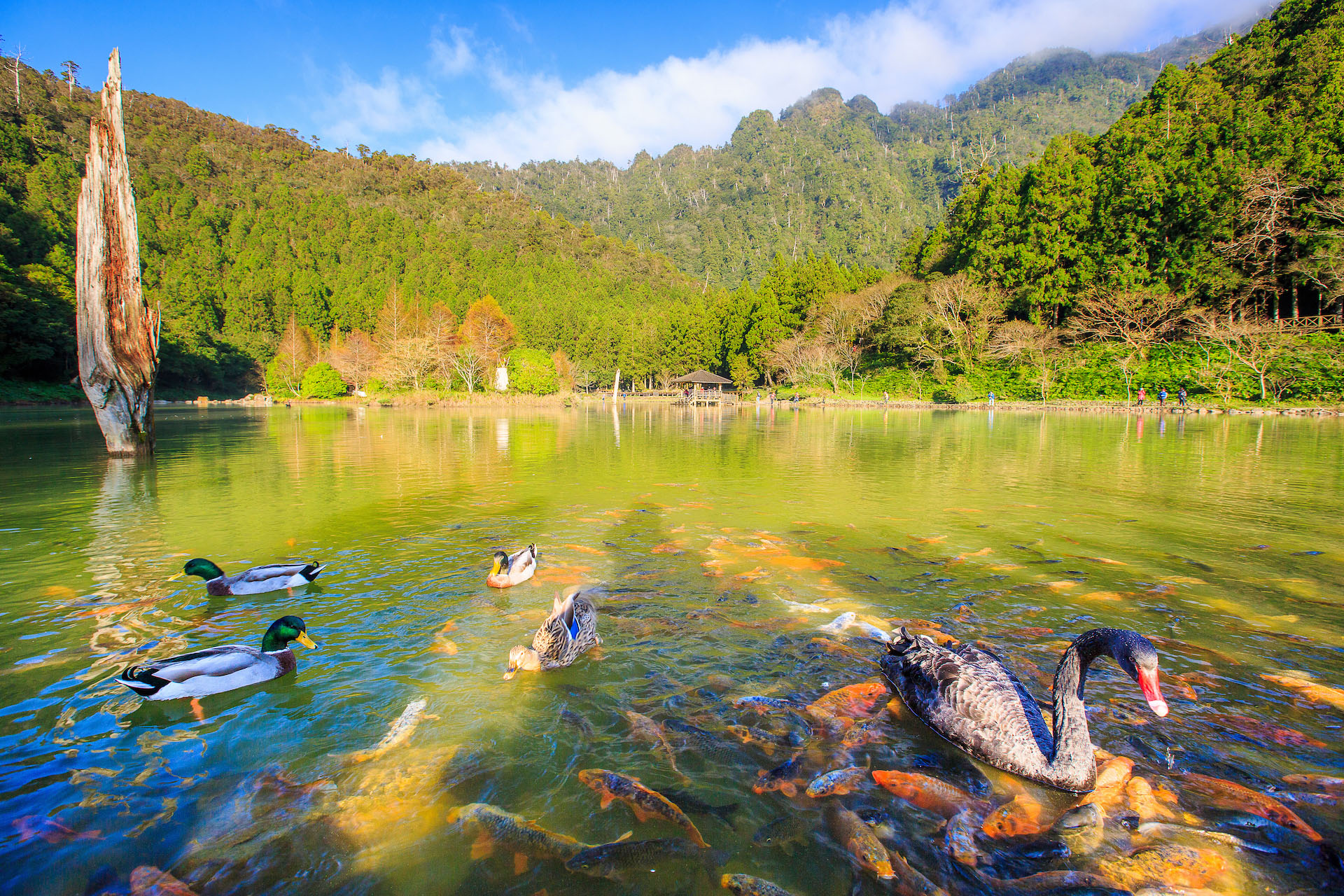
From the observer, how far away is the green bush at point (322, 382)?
57125mm

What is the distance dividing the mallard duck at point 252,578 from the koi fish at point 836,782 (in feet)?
17.2

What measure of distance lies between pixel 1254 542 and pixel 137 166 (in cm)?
11887

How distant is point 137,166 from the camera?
270ft

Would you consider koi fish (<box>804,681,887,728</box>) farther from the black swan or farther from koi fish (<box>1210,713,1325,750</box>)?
koi fish (<box>1210,713,1325,750</box>)

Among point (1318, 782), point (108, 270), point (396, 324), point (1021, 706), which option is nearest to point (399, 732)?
point (1021, 706)

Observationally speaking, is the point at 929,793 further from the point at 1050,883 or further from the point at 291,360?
the point at 291,360

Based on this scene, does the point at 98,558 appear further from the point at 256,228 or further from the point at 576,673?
the point at 256,228

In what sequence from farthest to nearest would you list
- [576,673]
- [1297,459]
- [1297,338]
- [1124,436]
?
[1297,338] < [1124,436] < [1297,459] < [576,673]

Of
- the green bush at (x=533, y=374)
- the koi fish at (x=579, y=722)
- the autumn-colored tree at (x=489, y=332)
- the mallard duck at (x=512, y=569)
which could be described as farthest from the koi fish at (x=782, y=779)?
the autumn-colored tree at (x=489, y=332)

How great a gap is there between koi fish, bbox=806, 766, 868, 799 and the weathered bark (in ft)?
53.5

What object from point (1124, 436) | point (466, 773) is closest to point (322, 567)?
point (466, 773)

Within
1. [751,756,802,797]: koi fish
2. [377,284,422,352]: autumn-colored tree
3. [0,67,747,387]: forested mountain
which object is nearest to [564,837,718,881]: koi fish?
[751,756,802,797]: koi fish

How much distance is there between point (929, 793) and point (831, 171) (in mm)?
162336

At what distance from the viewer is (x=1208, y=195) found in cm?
3756
